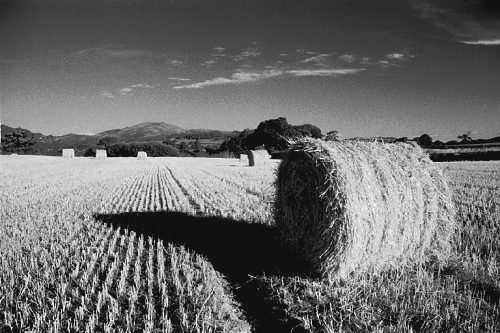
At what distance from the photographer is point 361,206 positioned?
16.6 feet

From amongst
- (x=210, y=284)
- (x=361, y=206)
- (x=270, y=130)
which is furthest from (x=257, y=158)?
(x=270, y=130)

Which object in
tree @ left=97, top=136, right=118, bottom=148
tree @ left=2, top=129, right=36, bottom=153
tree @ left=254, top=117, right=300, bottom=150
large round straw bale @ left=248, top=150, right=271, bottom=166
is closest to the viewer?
large round straw bale @ left=248, top=150, right=271, bottom=166

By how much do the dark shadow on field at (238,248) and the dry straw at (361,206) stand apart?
0.47m

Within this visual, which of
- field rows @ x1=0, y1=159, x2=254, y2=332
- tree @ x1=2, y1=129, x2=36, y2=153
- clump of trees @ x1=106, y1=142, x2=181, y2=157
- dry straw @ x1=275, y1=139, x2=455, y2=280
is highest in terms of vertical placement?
tree @ x1=2, y1=129, x2=36, y2=153

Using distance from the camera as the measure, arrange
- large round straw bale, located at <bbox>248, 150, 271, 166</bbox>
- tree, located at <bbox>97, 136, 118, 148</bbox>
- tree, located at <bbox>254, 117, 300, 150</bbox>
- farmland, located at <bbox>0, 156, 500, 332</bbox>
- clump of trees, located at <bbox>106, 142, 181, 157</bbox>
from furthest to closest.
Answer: tree, located at <bbox>97, 136, 118, 148</bbox>
clump of trees, located at <bbox>106, 142, 181, 157</bbox>
tree, located at <bbox>254, 117, 300, 150</bbox>
large round straw bale, located at <bbox>248, 150, 271, 166</bbox>
farmland, located at <bbox>0, 156, 500, 332</bbox>

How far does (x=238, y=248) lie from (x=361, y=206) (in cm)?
261

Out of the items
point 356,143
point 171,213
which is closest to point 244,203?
point 171,213

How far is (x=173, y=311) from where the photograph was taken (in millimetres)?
4426

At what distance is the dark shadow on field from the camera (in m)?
4.52

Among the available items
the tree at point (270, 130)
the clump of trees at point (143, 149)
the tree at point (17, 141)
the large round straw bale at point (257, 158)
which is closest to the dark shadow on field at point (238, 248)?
the large round straw bale at point (257, 158)

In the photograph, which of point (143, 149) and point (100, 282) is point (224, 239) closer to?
point (100, 282)

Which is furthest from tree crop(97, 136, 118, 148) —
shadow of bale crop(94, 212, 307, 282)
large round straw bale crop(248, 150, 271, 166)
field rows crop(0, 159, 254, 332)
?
field rows crop(0, 159, 254, 332)

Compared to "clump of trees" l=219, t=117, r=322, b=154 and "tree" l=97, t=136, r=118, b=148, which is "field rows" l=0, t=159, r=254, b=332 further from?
"tree" l=97, t=136, r=118, b=148

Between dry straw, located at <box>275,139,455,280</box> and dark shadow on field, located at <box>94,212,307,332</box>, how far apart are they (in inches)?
18.7
